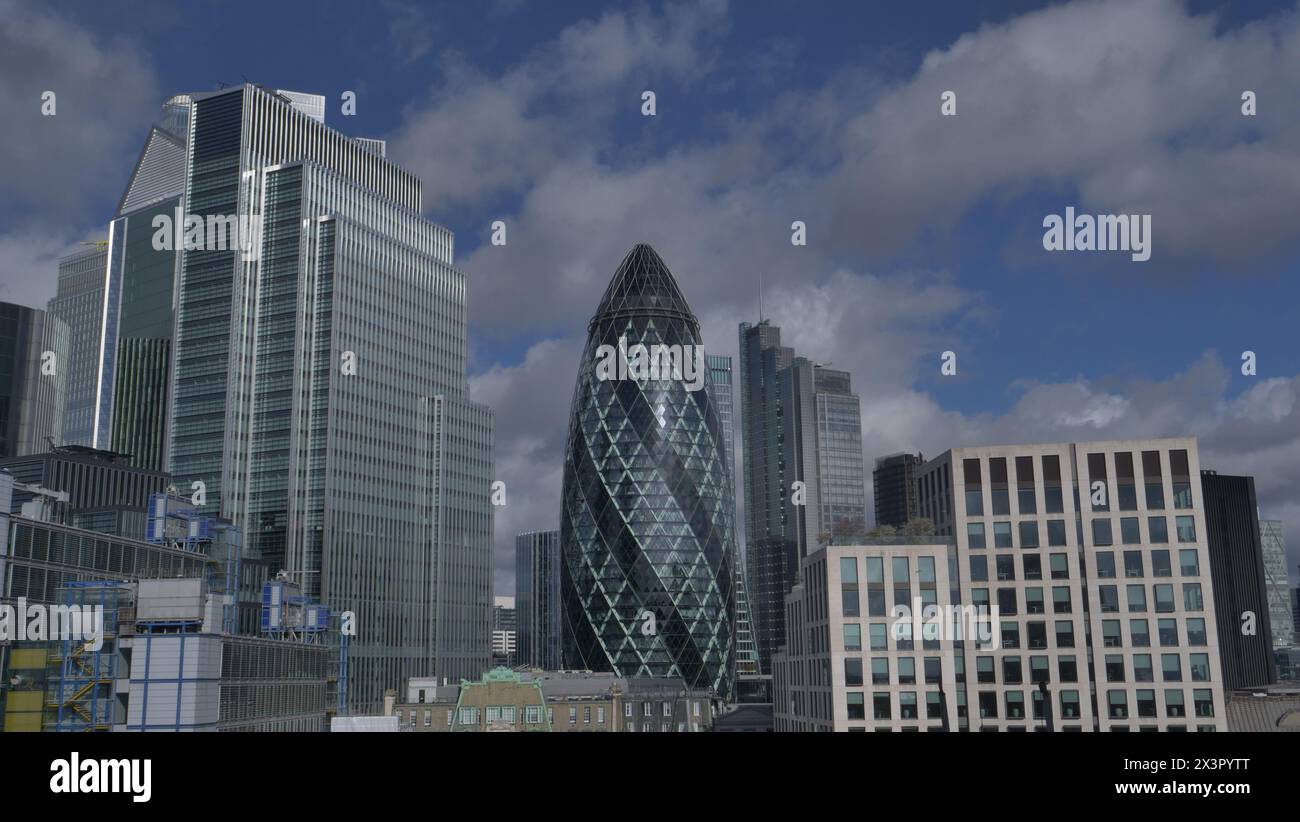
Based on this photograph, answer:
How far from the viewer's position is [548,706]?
458ft

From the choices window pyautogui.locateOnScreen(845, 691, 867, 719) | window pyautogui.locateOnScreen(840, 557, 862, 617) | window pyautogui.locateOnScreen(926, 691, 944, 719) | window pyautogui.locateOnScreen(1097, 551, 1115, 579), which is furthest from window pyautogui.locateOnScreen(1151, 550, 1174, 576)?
window pyautogui.locateOnScreen(845, 691, 867, 719)

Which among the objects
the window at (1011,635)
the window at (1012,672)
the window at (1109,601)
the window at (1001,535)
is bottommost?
the window at (1012,672)

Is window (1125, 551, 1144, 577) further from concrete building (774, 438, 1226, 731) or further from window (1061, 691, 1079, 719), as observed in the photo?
window (1061, 691, 1079, 719)

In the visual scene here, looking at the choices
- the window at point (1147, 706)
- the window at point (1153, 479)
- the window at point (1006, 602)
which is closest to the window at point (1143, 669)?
the window at point (1147, 706)

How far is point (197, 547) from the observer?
129125 mm

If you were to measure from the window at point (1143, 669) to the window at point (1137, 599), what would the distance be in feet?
13.3

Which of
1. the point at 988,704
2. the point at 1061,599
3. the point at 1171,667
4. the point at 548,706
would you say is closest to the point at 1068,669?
the point at 1061,599

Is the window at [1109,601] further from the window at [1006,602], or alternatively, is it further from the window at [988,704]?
the window at [988,704]

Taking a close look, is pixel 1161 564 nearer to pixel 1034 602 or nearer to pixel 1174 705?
pixel 1034 602

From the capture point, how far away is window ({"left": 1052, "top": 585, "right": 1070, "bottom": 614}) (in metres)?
105

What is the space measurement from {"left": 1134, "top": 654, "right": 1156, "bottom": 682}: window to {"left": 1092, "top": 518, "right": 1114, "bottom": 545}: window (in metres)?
10.5

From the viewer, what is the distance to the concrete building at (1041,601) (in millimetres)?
100688
